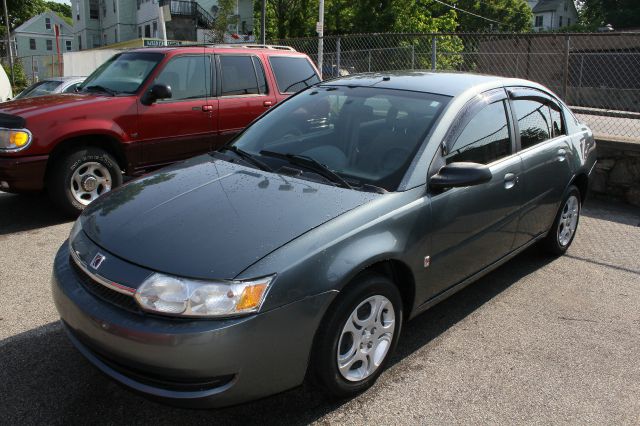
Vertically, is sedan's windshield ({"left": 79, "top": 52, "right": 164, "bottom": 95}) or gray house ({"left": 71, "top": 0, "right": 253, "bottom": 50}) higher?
gray house ({"left": 71, "top": 0, "right": 253, "bottom": 50})

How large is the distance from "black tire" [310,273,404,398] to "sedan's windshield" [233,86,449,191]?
59cm

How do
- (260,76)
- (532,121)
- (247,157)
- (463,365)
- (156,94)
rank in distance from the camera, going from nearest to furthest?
(463,365) → (247,157) → (532,121) → (156,94) → (260,76)

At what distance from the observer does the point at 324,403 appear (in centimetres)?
292

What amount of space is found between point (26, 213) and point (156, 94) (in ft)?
6.38

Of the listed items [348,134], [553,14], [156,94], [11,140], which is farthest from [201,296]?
[553,14]

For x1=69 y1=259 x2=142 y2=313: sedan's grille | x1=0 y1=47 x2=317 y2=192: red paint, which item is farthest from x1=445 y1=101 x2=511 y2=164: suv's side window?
x1=0 y1=47 x2=317 y2=192: red paint

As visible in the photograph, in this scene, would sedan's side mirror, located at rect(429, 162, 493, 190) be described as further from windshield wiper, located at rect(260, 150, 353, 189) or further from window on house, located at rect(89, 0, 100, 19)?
window on house, located at rect(89, 0, 100, 19)

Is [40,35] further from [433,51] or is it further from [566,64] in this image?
[566,64]

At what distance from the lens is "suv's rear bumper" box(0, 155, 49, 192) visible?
17.8ft

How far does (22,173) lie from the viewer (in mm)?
5484

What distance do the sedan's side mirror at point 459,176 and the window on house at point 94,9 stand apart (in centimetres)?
5323

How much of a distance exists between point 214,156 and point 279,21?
99.7ft

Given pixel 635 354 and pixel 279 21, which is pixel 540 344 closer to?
pixel 635 354

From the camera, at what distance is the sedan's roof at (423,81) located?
385 centimetres
